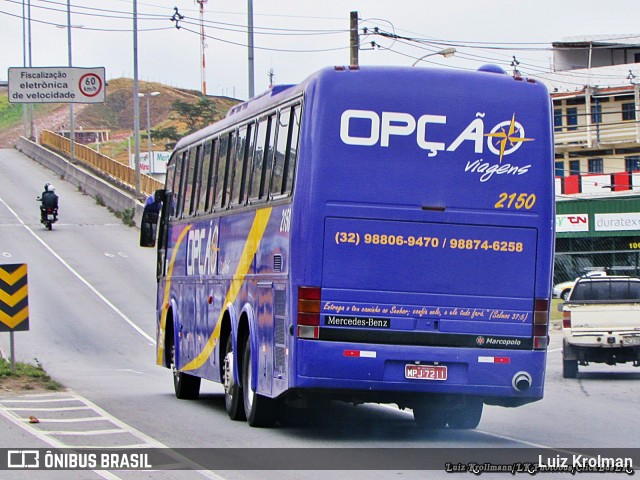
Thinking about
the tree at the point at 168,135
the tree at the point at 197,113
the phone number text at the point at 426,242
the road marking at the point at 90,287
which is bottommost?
the road marking at the point at 90,287

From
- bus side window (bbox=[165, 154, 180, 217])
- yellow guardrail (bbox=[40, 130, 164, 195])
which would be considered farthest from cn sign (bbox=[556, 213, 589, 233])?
bus side window (bbox=[165, 154, 180, 217])

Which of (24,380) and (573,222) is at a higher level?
(573,222)

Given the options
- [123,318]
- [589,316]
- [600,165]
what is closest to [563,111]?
[600,165]

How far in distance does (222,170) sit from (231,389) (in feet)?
9.85

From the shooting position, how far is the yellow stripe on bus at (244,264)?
1456 centimetres

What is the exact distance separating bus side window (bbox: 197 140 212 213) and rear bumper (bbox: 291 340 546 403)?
5.54 metres

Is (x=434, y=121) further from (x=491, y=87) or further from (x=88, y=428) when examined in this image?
(x=88, y=428)

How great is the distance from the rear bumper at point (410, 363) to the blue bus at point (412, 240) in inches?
0.5

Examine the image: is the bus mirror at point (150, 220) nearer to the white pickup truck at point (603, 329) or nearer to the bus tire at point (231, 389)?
the bus tire at point (231, 389)

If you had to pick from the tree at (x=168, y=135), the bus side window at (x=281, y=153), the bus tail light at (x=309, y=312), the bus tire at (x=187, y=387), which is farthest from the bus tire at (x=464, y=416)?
the tree at (x=168, y=135)

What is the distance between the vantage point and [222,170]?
17.1 metres

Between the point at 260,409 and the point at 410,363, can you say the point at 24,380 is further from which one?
the point at 410,363

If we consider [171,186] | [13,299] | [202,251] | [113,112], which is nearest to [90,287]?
[13,299]

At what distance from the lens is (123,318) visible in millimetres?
37656
